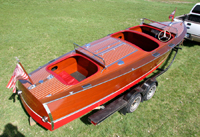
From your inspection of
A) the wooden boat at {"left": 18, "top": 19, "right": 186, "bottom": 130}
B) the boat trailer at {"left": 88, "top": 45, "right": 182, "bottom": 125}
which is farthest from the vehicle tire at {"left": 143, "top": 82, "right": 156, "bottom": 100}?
the wooden boat at {"left": 18, "top": 19, "right": 186, "bottom": 130}

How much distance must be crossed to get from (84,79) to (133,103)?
5.59 ft

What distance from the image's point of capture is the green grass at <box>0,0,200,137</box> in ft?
12.7

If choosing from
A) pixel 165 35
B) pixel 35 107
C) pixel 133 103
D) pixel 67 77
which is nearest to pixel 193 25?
pixel 165 35

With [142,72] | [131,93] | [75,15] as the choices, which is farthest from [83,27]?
[131,93]

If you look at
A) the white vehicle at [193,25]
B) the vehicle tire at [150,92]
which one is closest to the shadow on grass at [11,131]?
the vehicle tire at [150,92]

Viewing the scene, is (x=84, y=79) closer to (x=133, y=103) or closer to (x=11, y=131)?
(x=133, y=103)

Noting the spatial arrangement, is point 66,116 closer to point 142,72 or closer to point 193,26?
point 142,72

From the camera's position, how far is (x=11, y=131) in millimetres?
3785

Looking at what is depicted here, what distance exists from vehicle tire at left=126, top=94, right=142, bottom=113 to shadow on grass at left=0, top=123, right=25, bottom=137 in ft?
9.62

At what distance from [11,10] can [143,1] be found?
44.1ft

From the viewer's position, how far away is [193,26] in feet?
22.5

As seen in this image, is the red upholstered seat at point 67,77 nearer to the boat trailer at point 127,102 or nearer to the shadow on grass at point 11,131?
the boat trailer at point 127,102

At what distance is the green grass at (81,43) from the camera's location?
12.7ft

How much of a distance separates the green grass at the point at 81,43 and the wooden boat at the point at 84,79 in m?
0.82
